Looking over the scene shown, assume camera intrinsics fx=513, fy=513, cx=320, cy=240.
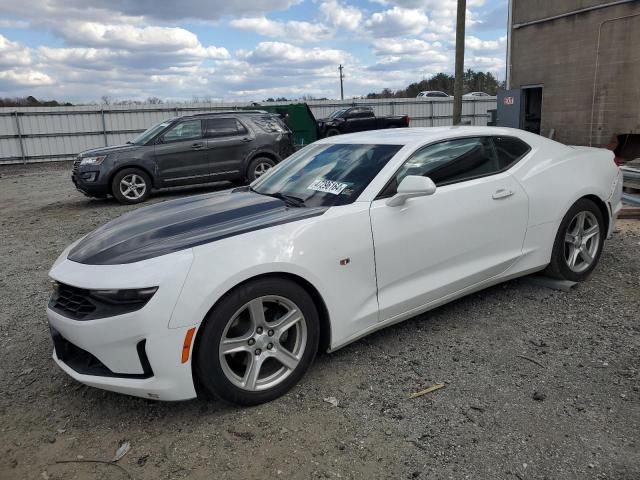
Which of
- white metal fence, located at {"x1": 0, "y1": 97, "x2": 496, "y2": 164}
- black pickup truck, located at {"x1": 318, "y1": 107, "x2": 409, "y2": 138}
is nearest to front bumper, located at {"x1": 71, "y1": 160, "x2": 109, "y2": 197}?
black pickup truck, located at {"x1": 318, "y1": 107, "x2": 409, "y2": 138}

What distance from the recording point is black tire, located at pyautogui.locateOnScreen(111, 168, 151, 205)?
10.0 meters

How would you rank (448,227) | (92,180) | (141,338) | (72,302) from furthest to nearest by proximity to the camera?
1. (92,180)
2. (448,227)
3. (72,302)
4. (141,338)

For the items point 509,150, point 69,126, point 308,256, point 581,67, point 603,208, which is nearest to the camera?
point 308,256

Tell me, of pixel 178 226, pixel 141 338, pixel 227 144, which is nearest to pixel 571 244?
pixel 178 226

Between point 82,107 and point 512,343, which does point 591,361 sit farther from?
point 82,107

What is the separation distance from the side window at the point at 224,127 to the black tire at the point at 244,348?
8.46 meters

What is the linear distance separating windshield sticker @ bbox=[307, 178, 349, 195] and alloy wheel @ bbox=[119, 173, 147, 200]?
7438 millimetres

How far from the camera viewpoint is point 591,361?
3.27 meters

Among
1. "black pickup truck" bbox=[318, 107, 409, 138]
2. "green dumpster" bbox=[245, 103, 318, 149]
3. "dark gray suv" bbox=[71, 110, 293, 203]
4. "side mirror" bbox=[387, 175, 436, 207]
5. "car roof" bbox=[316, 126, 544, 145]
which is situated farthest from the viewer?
"black pickup truck" bbox=[318, 107, 409, 138]

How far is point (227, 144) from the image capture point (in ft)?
35.7

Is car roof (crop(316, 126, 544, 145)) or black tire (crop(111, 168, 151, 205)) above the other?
car roof (crop(316, 126, 544, 145))

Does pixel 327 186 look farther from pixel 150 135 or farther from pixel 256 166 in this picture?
pixel 150 135

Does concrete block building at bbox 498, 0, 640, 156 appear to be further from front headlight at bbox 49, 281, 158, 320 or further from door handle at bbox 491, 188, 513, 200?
front headlight at bbox 49, 281, 158, 320

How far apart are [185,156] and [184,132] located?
0.52 meters
